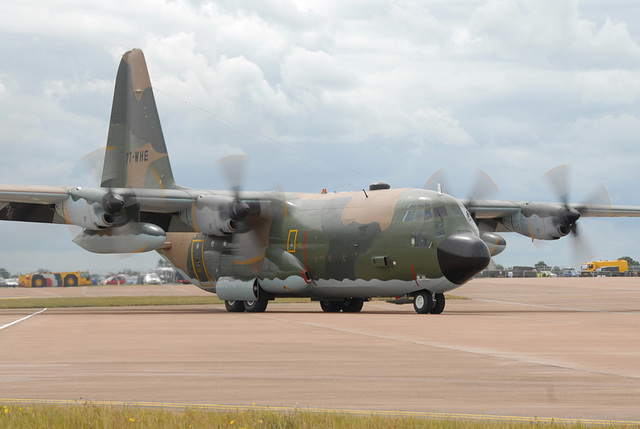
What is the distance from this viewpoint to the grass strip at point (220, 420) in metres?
7.96

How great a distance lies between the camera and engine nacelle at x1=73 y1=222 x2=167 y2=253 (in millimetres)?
33356

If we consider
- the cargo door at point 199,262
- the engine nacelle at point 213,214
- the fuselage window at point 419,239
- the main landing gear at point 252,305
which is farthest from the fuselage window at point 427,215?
the cargo door at point 199,262

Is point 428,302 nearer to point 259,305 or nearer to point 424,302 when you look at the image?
point 424,302

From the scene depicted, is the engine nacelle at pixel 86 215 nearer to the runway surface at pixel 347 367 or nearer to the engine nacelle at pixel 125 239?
the engine nacelle at pixel 125 239

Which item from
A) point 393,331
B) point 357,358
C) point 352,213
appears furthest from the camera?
point 352,213

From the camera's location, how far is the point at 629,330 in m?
21.4

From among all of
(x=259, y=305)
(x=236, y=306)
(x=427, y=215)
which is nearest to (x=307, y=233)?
(x=259, y=305)

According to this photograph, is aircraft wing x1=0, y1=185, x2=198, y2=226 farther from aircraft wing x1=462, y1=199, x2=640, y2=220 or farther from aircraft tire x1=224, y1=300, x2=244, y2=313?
aircraft wing x1=462, y1=199, x2=640, y2=220

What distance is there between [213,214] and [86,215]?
15.7 ft

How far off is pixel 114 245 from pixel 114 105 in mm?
11009

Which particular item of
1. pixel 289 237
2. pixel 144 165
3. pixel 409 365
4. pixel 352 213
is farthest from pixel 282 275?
pixel 409 365

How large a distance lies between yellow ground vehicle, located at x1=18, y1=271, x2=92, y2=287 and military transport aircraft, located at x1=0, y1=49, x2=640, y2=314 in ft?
270

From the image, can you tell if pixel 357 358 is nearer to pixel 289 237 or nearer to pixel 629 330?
pixel 629 330

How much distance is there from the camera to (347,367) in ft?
43.4
